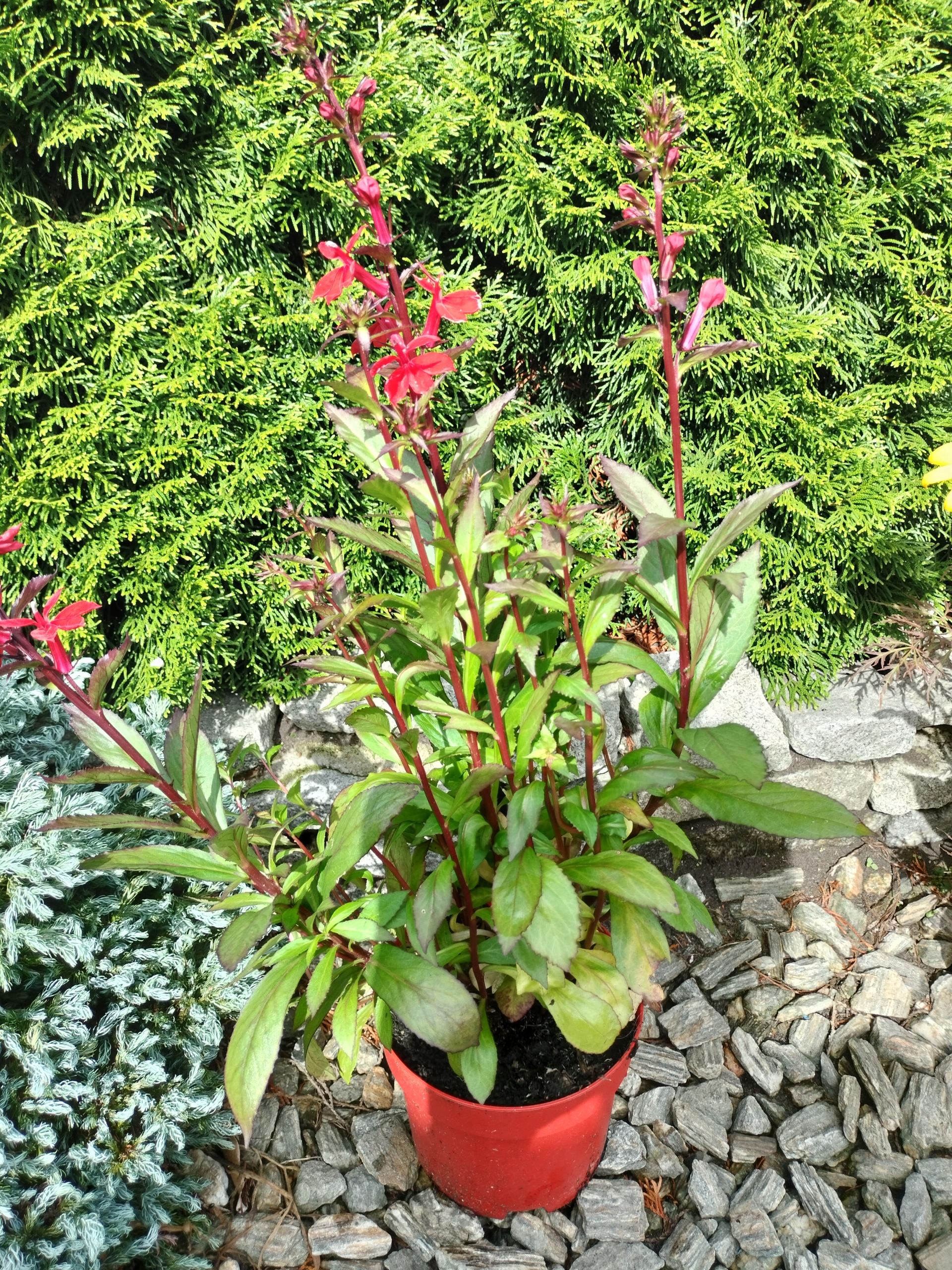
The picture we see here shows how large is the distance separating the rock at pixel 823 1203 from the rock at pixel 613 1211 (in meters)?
0.37

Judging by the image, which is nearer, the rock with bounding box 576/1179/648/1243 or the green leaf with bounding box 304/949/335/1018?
the green leaf with bounding box 304/949/335/1018

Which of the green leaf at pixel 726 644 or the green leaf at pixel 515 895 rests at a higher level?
the green leaf at pixel 726 644

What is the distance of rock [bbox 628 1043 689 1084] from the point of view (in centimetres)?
227

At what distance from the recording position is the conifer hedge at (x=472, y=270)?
91.9 inches

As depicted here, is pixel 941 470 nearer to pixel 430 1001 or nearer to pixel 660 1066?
pixel 430 1001

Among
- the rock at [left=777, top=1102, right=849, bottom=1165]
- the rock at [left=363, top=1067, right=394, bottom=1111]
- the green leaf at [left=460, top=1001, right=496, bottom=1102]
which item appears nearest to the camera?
the green leaf at [left=460, top=1001, right=496, bottom=1102]

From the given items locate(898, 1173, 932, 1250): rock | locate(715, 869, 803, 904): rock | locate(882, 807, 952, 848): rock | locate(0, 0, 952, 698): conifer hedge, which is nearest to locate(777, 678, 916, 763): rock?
locate(0, 0, 952, 698): conifer hedge

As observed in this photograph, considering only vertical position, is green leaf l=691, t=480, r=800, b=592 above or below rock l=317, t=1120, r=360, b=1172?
above

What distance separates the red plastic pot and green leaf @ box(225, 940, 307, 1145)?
0.39 m

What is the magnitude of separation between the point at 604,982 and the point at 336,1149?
100cm

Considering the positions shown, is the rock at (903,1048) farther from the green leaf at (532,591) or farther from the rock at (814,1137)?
the green leaf at (532,591)

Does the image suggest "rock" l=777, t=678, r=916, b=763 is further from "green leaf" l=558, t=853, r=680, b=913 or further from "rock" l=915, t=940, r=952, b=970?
"green leaf" l=558, t=853, r=680, b=913

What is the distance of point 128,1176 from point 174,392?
1.82m

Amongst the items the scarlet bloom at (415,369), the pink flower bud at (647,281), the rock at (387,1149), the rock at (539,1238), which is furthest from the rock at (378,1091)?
the pink flower bud at (647,281)
